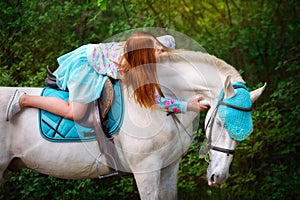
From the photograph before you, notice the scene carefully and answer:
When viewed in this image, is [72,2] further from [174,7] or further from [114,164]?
[114,164]

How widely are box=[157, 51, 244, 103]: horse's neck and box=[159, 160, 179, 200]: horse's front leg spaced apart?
581 millimetres

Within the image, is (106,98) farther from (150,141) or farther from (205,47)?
(205,47)

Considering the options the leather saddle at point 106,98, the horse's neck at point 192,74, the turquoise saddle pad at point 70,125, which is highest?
the horse's neck at point 192,74

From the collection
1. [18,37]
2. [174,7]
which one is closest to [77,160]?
[18,37]

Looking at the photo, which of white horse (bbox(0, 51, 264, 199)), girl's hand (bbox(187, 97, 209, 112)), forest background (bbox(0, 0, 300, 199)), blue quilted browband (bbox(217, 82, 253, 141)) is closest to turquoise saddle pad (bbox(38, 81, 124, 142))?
white horse (bbox(0, 51, 264, 199))

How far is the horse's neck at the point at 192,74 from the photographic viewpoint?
10.7ft

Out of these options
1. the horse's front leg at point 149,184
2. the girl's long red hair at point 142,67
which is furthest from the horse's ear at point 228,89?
the horse's front leg at point 149,184

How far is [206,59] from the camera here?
330 centimetres

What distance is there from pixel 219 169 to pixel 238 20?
4017 millimetres

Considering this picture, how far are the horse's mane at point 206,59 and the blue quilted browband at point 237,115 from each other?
0.16m

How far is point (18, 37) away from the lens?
18.0 ft

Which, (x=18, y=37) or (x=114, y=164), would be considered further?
(x=18, y=37)

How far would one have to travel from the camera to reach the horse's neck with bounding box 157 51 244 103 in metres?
3.26

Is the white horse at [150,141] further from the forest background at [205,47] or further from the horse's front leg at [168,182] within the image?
the forest background at [205,47]
